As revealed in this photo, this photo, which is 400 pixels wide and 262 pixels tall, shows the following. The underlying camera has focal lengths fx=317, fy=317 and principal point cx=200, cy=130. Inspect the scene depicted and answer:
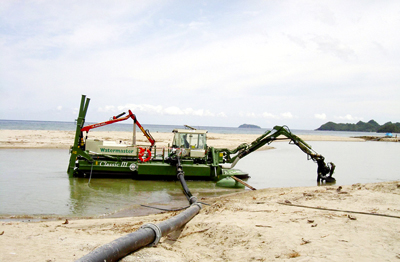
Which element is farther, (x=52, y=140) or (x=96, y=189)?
(x=52, y=140)

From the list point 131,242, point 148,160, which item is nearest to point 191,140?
point 148,160

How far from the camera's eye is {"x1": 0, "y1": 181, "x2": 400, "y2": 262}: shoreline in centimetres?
486

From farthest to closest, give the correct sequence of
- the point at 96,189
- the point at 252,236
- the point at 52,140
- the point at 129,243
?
the point at 52,140 < the point at 96,189 < the point at 252,236 < the point at 129,243

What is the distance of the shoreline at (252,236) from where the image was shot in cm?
486

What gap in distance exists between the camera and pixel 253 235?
573cm

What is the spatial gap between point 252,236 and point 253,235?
40mm

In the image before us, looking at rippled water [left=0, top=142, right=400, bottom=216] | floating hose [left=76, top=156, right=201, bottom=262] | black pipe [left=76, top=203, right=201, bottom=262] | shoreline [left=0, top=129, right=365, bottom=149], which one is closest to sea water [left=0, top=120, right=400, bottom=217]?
rippled water [left=0, top=142, right=400, bottom=216]

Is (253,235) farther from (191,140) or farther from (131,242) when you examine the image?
(191,140)

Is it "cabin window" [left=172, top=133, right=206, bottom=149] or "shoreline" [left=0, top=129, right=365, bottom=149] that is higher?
"cabin window" [left=172, top=133, right=206, bottom=149]

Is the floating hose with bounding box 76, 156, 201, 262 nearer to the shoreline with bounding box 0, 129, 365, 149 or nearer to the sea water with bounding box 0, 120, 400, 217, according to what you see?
the sea water with bounding box 0, 120, 400, 217

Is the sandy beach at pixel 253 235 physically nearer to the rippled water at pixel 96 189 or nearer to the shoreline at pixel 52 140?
the rippled water at pixel 96 189

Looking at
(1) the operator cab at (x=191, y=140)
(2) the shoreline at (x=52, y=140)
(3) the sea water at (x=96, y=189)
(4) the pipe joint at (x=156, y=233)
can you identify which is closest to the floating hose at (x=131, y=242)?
(4) the pipe joint at (x=156, y=233)

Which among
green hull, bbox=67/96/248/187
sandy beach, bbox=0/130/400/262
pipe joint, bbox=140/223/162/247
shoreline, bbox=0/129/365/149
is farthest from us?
shoreline, bbox=0/129/365/149

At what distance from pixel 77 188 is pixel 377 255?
37.4 feet
